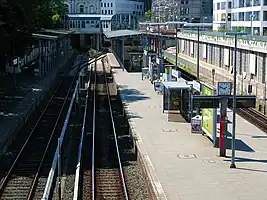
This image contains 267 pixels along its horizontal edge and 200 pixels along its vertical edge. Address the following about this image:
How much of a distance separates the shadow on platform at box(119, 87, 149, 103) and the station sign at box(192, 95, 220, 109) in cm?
1612

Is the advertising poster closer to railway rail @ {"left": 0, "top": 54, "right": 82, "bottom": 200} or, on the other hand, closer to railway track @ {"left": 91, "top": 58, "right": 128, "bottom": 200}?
railway track @ {"left": 91, "top": 58, "right": 128, "bottom": 200}

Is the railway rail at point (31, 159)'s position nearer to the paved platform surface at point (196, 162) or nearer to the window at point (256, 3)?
the paved platform surface at point (196, 162)

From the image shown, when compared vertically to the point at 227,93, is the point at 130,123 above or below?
below

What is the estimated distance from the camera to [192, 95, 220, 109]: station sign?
21844 mm

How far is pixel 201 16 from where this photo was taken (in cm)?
10806

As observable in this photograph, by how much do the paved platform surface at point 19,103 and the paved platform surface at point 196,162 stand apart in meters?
5.97

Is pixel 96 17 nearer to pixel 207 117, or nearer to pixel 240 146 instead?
pixel 207 117

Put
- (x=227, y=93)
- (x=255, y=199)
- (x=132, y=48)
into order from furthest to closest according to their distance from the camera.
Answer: (x=132, y=48) → (x=227, y=93) → (x=255, y=199)

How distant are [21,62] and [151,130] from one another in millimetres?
34385

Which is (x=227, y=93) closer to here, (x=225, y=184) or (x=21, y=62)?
(x=225, y=184)

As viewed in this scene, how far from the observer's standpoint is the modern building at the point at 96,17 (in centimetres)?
11181

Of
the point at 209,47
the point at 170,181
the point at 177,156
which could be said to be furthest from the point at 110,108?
the point at 209,47

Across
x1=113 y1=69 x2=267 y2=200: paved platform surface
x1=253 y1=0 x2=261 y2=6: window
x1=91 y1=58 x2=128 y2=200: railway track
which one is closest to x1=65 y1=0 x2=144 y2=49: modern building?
x1=253 y1=0 x2=261 y2=6: window

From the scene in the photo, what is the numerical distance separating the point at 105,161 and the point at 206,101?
16.4 ft
